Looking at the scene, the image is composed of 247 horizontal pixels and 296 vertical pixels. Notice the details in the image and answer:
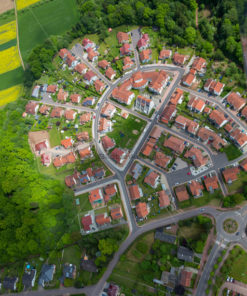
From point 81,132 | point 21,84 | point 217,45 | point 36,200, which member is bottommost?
point 36,200

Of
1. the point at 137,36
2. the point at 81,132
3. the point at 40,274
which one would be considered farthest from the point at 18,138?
the point at 137,36

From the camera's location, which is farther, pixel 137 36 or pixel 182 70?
pixel 137 36

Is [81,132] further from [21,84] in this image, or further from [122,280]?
[122,280]

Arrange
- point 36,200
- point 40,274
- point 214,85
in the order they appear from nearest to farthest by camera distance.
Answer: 1. point 40,274
2. point 36,200
3. point 214,85

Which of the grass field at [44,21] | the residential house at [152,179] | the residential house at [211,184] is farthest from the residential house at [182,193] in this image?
the grass field at [44,21]

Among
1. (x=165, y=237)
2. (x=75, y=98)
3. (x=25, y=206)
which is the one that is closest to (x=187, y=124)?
(x=165, y=237)

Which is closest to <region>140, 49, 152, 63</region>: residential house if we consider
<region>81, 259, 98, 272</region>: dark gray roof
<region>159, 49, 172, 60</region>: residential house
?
<region>159, 49, 172, 60</region>: residential house

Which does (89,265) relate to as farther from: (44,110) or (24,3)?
(24,3)
